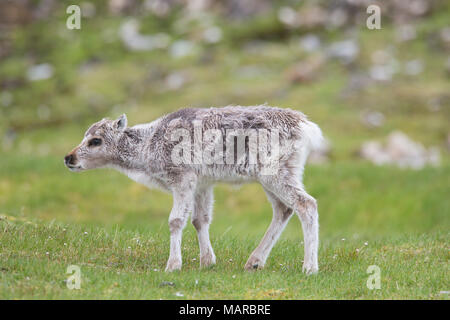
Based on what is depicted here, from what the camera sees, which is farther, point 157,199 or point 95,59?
point 95,59

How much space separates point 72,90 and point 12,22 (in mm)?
13925

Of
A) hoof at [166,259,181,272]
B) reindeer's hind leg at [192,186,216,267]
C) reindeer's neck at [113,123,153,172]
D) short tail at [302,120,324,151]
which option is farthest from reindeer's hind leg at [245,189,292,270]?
reindeer's neck at [113,123,153,172]

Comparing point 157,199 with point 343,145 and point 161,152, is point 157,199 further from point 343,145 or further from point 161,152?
point 161,152

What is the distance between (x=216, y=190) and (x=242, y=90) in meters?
12.2

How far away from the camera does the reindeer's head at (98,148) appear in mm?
12562

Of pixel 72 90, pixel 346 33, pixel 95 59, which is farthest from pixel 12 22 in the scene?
pixel 346 33

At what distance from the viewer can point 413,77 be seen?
3709 centimetres

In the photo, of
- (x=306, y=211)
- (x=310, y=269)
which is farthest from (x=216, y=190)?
(x=310, y=269)

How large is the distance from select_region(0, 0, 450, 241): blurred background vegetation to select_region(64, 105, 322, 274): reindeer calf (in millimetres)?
4069

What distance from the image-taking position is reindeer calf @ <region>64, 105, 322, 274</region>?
11.4m

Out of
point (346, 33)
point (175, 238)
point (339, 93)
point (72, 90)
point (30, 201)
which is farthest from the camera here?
point (346, 33)

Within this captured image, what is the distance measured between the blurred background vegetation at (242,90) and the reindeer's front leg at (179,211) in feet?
15.0

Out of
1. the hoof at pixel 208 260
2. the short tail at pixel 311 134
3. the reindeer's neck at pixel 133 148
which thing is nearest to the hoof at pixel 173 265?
the hoof at pixel 208 260

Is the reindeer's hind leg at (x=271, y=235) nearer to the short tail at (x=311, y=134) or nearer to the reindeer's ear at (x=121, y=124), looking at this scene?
the short tail at (x=311, y=134)
